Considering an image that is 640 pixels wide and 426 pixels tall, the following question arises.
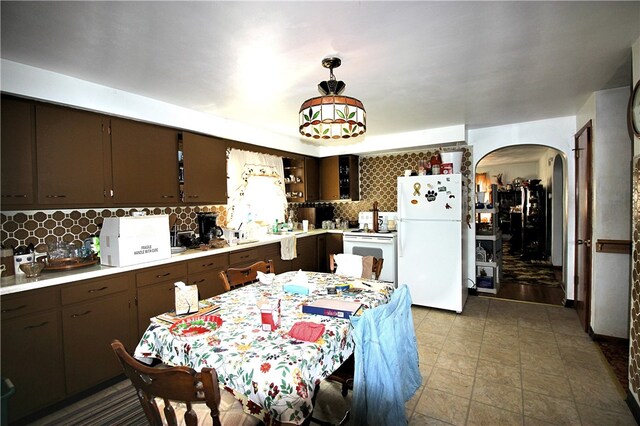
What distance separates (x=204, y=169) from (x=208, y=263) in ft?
3.50

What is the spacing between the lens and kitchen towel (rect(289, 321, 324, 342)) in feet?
4.42

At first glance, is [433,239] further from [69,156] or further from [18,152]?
[18,152]

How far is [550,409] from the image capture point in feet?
6.72

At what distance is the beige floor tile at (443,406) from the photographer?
2.00m

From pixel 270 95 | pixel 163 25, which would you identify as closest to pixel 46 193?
pixel 163 25

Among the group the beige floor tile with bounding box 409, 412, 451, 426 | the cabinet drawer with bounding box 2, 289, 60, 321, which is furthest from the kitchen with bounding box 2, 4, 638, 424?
the beige floor tile with bounding box 409, 412, 451, 426

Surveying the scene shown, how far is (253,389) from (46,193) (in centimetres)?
231

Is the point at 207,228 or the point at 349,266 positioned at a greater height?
the point at 207,228

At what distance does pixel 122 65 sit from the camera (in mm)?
2234

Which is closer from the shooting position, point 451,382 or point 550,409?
point 550,409

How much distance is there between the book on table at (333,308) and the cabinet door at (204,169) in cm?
219

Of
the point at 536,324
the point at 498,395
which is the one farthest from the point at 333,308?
the point at 536,324

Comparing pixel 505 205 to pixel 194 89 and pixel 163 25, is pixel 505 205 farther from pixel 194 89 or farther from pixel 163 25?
pixel 163 25

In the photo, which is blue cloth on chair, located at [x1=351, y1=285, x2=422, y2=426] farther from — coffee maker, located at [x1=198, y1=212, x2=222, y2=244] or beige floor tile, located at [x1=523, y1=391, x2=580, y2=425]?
coffee maker, located at [x1=198, y1=212, x2=222, y2=244]
